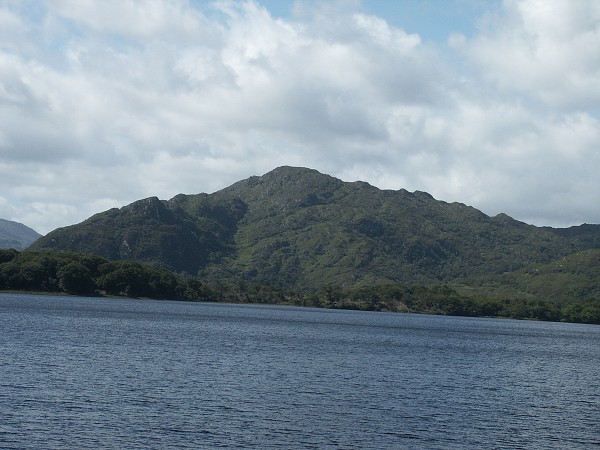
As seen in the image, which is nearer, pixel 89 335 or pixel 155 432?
pixel 155 432

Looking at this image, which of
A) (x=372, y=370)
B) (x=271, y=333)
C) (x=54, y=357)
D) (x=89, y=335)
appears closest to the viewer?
(x=54, y=357)

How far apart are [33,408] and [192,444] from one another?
48.7 feet

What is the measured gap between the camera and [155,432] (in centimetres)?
5106

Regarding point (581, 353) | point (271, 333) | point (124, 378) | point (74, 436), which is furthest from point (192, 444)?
point (581, 353)

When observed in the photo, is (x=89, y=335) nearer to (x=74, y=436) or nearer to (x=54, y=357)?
(x=54, y=357)

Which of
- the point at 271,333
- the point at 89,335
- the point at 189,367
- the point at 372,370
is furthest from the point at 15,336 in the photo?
the point at 271,333

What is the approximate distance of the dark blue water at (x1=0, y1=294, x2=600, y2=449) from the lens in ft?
170

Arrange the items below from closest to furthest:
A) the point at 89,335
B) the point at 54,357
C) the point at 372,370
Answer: the point at 54,357
the point at 372,370
the point at 89,335

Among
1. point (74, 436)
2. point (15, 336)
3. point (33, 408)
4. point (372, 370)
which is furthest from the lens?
point (15, 336)

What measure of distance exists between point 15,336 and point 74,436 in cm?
6212

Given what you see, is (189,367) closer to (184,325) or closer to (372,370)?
(372,370)

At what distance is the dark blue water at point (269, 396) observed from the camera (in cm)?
5188

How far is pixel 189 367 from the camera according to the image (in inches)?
3339

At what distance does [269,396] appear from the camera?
68.3 metres
